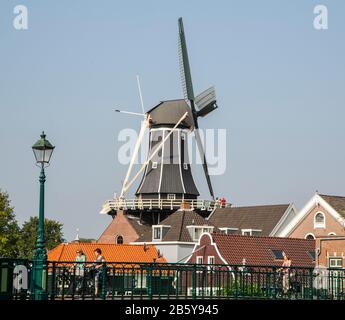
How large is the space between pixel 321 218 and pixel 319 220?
37cm

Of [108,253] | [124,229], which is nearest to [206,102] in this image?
[124,229]

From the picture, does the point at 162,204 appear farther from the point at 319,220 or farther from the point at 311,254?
the point at 311,254

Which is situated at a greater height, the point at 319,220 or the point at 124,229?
the point at 124,229

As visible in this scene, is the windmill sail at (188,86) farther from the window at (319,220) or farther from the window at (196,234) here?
the window at (319,220)

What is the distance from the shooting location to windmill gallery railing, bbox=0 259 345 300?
87.0 feet

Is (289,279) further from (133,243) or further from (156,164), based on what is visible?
(156,164)

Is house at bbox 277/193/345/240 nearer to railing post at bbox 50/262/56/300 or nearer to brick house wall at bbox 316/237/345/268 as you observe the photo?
brick house wall at bbox 316/237/345/268

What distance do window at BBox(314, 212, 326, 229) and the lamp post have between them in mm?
44706

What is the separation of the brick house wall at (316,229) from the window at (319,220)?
0.74ft

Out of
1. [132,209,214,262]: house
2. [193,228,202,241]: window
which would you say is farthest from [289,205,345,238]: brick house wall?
[193,228,202,241]: window

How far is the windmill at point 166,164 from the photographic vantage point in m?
91.2

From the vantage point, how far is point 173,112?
92938mm

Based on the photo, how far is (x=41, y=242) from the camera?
27234 millimetres

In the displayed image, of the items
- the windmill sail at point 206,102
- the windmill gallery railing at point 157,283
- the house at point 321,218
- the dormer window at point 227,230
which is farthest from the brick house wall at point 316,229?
the windmill gallery railing at point 157,283
